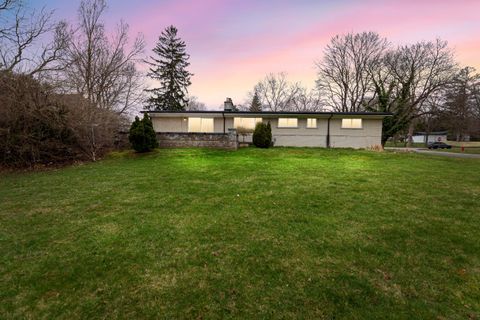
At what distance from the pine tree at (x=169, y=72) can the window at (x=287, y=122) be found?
19038 millimetres

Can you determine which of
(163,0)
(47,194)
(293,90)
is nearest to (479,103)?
(293,90)

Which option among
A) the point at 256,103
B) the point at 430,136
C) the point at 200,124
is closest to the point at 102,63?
the point at 200,124

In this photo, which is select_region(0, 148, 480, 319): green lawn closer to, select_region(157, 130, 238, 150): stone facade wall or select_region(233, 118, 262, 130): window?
select_region(157, 130, 238, 150): stone facade wall

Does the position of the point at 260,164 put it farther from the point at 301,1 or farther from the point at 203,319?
the point at 203,319

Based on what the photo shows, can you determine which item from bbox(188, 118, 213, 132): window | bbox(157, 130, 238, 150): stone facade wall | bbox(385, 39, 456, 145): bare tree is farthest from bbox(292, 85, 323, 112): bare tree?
bbox(157, 130, 238, 150): stone facade wall

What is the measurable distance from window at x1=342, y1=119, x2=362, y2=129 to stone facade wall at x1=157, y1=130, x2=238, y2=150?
8977 mm

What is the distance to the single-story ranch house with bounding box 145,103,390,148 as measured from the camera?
18.0m

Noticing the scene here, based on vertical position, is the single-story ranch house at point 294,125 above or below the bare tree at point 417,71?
below

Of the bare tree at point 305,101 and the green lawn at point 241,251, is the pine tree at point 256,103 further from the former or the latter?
the green lawn at point 241,251

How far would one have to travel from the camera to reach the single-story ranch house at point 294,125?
59.0 feet

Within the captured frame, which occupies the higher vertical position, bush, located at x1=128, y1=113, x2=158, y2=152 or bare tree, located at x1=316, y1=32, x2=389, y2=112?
bare tree, located at x1=316, y1=32, x2=389, y2=112

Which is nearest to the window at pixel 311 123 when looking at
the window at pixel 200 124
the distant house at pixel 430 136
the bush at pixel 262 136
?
the bush at pixel 262 136

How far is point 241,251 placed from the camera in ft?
11.5

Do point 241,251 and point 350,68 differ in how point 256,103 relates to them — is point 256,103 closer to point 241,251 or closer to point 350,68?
point 350,68
